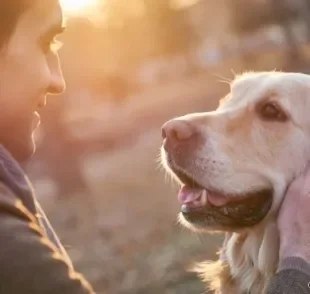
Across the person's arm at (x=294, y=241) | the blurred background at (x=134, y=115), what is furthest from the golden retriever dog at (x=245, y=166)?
the blurred background at (x=134, y=115)

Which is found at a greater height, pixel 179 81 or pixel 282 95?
pixel 282 95

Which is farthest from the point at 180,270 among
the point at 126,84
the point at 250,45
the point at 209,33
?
the point at 209,33

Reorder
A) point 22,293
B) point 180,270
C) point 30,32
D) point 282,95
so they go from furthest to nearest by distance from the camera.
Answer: point 180,270, point 282,95, point 30,32, point 22,293

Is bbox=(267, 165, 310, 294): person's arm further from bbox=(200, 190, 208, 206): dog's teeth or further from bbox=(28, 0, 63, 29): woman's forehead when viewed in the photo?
bbox=(28, 0, 63, 29): woman's forehead

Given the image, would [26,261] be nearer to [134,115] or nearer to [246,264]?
[246,264]

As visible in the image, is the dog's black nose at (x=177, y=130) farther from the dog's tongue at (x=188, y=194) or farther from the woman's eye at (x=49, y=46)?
the woman's eye at (x=49, y=46)

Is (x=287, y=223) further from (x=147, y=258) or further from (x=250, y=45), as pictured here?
(x=250, y=45)

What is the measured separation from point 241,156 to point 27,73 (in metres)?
1.12

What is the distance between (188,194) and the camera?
2.80m

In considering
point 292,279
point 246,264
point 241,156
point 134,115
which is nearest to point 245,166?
point 241,156

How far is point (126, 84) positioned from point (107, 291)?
64.6ft

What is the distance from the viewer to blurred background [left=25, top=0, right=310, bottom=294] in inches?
231

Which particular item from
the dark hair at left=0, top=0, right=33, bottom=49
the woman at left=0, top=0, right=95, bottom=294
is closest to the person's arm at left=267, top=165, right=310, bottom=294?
the woman at left=0, top=0, right=95, bottom=294

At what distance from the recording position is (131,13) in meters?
25.7
